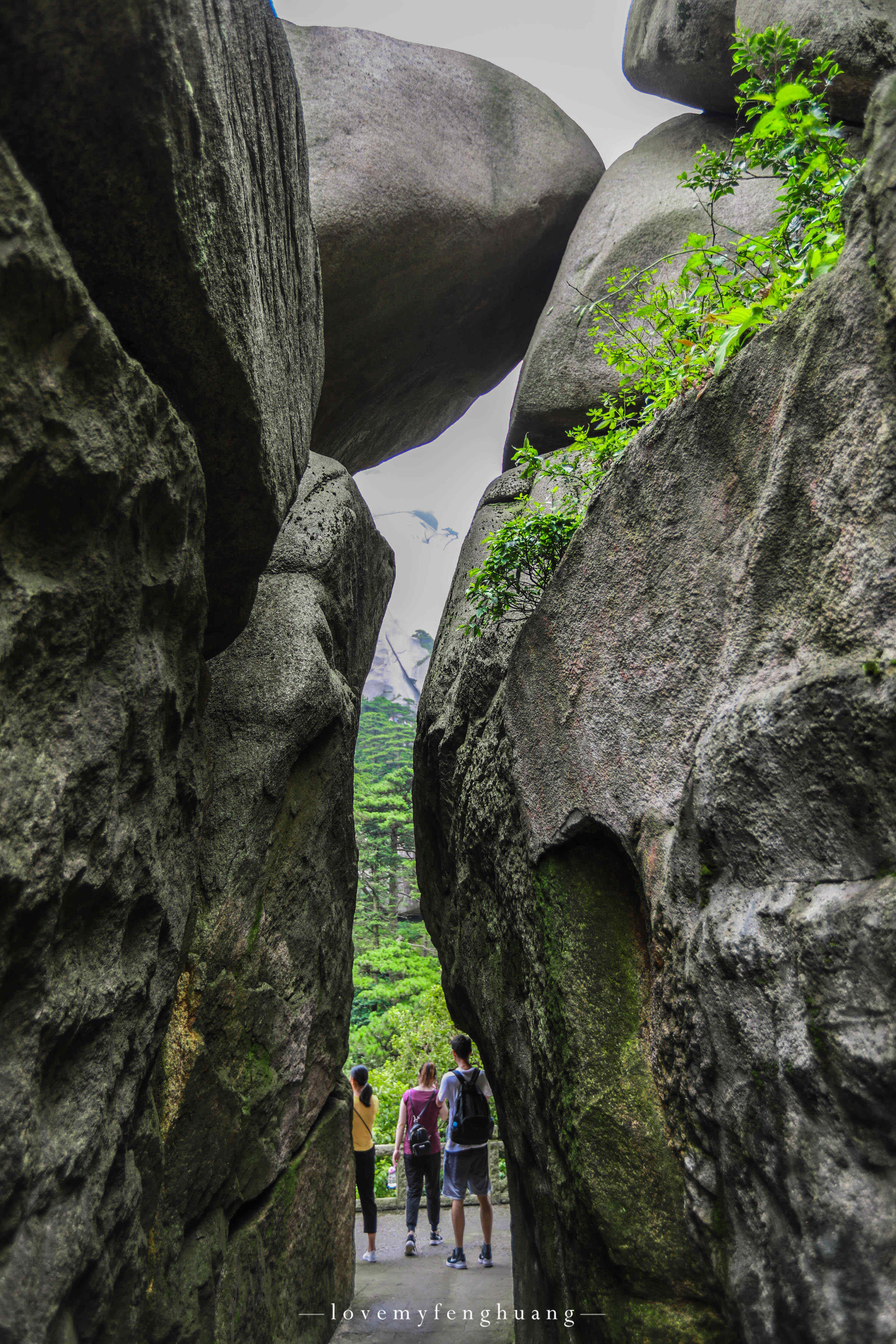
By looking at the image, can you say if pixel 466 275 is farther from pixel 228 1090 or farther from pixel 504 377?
pixel 228 1090

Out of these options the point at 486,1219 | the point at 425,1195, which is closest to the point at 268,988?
the point at 486,1219

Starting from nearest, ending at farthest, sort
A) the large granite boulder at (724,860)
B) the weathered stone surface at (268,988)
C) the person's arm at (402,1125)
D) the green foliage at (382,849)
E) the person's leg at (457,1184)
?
the large granite boulder at (724,860), the weathered stone surface at (268,988), the person's leg at (457,1184), the person's arm at (402,1125), the green foliage at (382,849)

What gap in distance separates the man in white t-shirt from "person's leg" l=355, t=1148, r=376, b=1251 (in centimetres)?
68

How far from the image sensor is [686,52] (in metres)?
8.83

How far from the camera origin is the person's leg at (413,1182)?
704cm

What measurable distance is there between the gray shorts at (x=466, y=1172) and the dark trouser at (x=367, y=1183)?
77cm

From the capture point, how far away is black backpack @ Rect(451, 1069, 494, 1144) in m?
6.49

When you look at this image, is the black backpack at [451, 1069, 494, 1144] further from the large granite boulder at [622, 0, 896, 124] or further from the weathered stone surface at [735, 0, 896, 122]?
the weathered stone surface at [735, 0, 896, 122]

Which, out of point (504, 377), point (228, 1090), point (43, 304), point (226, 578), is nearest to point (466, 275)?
point (504, 377)

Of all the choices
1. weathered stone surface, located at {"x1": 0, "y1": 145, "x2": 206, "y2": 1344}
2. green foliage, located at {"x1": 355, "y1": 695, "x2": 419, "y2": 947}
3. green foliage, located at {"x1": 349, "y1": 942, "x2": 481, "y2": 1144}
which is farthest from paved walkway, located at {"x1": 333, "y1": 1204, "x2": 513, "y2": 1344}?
green foliage, located at {"x1": 355, "y1": 695, "x2": 419, "y2": 947}

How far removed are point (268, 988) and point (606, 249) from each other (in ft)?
26.6

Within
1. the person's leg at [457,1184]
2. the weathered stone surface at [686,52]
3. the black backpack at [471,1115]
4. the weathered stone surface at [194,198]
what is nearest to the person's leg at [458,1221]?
the person's leg at [457,1184]

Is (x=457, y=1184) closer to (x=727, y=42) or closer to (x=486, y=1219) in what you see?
(x=486, y=1219)

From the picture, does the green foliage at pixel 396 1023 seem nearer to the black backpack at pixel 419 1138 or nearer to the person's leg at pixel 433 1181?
the person's leg at pixel 433 1181
